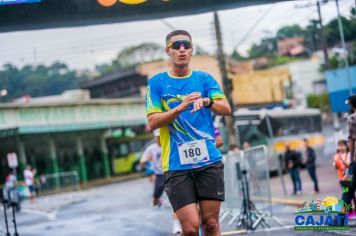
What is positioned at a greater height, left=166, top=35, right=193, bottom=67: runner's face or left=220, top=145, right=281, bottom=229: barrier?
left=166, top=35, right=193, bottom=67: runner's face

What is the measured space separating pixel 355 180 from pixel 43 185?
25.3 metres

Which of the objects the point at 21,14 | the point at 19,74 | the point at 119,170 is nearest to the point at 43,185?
the point at 119,170

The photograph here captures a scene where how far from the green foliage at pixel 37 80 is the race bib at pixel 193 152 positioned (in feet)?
165

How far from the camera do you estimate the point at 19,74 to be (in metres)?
60.9

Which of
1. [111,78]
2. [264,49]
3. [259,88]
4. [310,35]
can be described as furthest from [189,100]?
[264,49]

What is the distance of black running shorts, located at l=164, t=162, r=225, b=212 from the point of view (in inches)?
168

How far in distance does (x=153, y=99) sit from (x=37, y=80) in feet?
198

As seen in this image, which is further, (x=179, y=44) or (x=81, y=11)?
(x=81, y=11)

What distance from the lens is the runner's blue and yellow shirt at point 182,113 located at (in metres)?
4.38

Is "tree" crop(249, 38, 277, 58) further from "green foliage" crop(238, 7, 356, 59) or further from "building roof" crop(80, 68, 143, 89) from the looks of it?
"building roof" crop(80, 68, 143, 89)

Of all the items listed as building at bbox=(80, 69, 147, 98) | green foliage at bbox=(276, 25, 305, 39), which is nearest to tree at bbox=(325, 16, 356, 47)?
building at bbox=(80, 69, 147, 98)

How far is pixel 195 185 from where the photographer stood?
4328 mm

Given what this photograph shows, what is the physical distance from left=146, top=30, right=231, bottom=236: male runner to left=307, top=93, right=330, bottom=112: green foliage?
6297 cm

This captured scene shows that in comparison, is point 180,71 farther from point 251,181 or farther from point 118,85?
point 118,85
